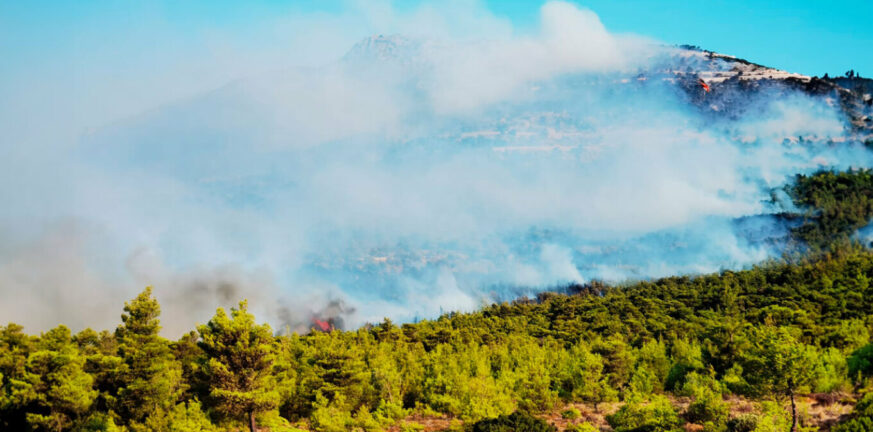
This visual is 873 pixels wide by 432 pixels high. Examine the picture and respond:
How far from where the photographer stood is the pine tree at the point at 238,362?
4681 centimetres

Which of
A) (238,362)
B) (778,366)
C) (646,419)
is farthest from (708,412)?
(238,362)

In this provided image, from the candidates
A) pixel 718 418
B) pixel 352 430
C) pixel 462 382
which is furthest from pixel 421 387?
pixel 718 418

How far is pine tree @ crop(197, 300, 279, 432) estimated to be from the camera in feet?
154

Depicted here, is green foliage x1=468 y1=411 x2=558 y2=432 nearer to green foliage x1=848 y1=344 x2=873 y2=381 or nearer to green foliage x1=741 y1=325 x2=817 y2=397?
green foliage x1=741 y1=325 x2=817 y2=397

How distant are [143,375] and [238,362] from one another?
1272 centimetres

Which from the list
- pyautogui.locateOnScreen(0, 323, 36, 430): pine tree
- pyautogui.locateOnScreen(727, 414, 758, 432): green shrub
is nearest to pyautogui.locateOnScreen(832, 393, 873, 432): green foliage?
pyautogui.locateOnScreen(727, 414, 758, 432): green shrub

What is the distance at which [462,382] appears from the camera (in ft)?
198

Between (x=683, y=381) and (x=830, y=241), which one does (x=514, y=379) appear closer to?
(x=683, y=381)

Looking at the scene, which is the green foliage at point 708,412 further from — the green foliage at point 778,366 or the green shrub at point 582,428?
the green shrub at point 582,428

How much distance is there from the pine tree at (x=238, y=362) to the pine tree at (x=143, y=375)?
27.9 ft

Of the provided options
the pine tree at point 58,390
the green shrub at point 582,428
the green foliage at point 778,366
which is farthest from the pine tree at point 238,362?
the green foliage at point 778,366

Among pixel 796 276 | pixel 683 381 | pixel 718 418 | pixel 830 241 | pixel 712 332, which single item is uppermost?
pixel 830 241

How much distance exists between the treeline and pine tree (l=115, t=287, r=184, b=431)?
Result: 13cm

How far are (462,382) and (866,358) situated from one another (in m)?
44.2
